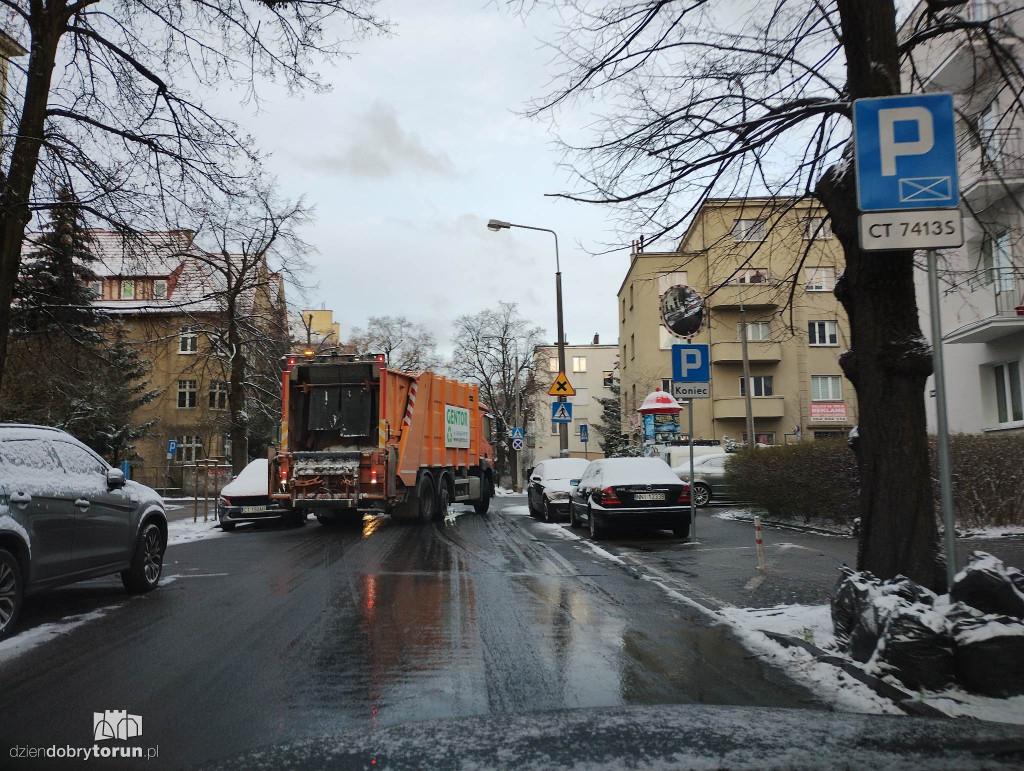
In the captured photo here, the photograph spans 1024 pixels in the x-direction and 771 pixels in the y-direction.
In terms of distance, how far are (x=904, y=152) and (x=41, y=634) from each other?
7666mm

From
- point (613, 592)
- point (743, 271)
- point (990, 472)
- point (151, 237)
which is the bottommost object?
point (613, 592)

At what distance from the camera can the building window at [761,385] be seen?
144ft

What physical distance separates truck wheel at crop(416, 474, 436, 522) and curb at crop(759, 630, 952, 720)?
12182 millimetres

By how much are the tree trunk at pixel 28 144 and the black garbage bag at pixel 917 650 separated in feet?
34.2

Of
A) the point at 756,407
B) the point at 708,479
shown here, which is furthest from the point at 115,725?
the point at 756,407

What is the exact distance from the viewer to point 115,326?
68.6ft

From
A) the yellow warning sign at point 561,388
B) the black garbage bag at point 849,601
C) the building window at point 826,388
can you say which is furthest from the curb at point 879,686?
the building window at point 826,388

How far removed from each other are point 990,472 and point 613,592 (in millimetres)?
7098

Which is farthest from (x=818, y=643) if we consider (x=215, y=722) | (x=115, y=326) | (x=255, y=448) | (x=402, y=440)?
(x=255, y=448)

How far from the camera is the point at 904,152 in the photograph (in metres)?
5.54

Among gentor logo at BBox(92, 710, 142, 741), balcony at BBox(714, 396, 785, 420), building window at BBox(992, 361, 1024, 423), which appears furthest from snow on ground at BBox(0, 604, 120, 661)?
balcony at BBox(714, 396, 785, 420)

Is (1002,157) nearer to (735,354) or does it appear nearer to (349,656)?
(349,656)

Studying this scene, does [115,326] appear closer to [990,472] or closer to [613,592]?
[613,592]

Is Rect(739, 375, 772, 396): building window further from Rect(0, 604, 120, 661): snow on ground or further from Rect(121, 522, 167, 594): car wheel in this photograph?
Rect(0, 604, 120, 661): snow on ground
